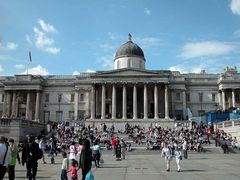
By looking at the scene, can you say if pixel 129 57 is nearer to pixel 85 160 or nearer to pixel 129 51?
pixel 129 51

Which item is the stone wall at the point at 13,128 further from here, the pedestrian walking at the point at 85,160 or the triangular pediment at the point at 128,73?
the pedestrian walking at the point at 85,160

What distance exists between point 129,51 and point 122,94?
11.4m

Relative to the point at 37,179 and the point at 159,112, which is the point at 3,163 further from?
the point at 159,112

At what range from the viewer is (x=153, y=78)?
6819 centimetres

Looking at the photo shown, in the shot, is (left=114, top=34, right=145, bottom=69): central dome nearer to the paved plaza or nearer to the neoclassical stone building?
the neoclassical stone building

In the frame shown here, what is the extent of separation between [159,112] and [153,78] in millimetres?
8020

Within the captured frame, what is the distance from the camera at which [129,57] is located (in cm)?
7669

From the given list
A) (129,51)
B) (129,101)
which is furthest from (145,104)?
(129,51)

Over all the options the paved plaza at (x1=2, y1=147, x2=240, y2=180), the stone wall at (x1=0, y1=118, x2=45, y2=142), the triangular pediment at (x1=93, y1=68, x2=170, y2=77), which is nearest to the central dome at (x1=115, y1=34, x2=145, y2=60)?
the triangular pediment at (x1=93, y1=68, x2=170, y2=77)

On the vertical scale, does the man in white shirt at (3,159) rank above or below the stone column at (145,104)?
below

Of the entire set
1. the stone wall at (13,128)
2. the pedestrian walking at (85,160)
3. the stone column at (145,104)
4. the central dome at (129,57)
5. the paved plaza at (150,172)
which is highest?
the central dome at (129,57)

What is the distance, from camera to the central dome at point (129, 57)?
7644 centimetres

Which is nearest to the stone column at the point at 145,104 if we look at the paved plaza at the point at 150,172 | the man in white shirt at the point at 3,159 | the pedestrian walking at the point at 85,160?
the paved plaza at the point at 150,172

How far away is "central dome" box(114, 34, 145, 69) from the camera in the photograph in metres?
76.4
